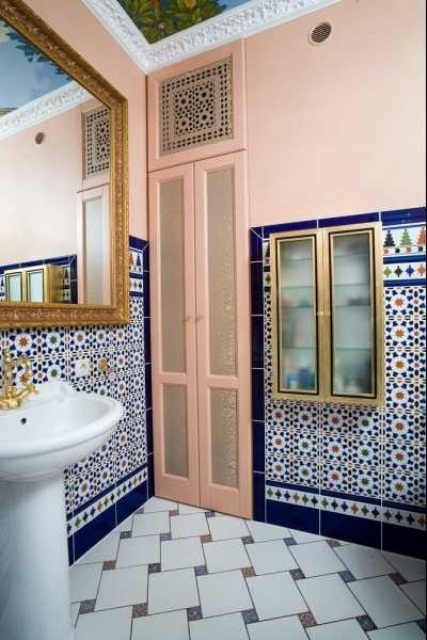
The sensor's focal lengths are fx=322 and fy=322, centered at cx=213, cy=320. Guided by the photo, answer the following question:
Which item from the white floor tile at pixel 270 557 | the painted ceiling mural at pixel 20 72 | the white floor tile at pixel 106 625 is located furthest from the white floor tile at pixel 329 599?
the painted ceiling mural at pixel 20 72

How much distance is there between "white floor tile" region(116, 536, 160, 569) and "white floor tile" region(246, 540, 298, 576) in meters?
0.45

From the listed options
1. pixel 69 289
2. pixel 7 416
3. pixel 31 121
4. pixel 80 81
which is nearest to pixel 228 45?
pixel 80 81

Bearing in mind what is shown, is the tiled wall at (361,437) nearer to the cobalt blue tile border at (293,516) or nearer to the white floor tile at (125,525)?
the cobalt blue tile border at (293,516)

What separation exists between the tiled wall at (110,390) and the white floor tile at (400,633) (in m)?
1.23

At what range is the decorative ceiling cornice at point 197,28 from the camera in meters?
1.63

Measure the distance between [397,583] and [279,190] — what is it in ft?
6.07

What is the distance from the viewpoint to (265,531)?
5.48ft

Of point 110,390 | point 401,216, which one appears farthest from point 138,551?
point 401,216

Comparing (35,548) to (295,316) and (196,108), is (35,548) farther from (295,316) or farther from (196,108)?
(196,108)

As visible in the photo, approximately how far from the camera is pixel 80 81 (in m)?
1.54

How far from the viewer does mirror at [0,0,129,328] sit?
4.10 ft

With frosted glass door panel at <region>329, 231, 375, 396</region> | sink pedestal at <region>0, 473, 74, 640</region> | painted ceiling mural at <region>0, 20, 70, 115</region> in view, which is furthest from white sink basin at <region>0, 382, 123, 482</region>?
painted ceiling mural at <region>0, 20, 70, 115</region>

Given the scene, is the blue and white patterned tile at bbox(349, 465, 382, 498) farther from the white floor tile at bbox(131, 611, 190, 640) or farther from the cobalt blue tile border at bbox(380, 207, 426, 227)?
the cobalt blue tile border at bbox(380, 207, 426, 227)

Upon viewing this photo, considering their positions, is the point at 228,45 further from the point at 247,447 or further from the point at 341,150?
the point at 247,447
